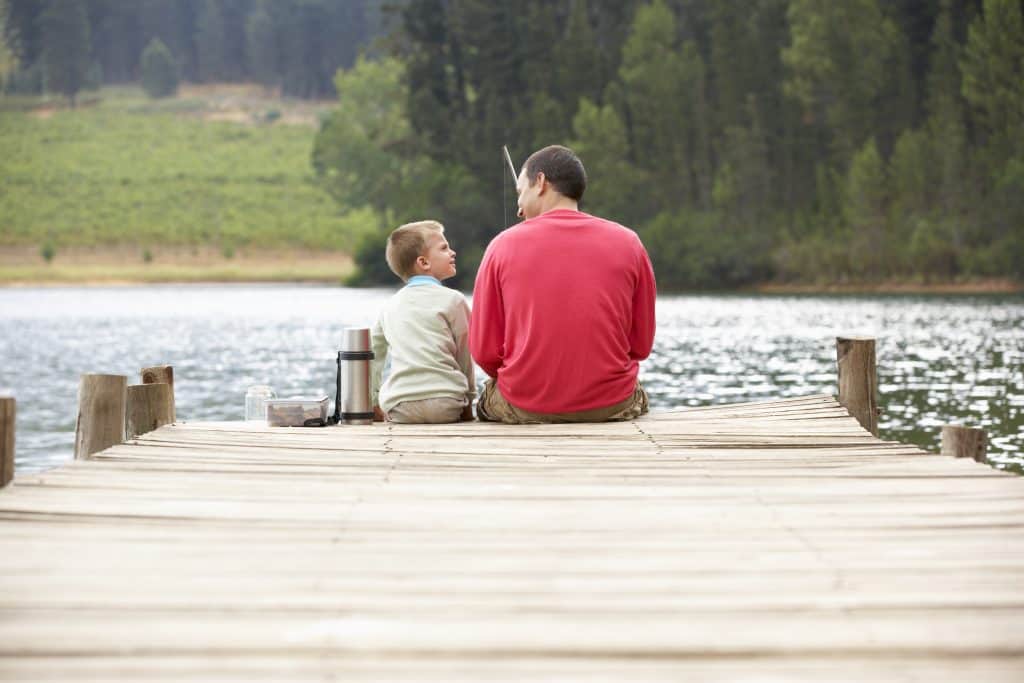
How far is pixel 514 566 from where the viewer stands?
3123 millimetres

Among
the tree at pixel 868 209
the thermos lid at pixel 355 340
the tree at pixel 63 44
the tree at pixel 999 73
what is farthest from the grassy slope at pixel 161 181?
the thermos lid at pixel 355 340

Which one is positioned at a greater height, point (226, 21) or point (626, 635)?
point (226, 21)

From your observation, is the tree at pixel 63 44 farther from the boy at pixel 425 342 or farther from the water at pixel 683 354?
the boy at pixel 425 342

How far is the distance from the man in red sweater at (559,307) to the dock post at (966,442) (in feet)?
5.47

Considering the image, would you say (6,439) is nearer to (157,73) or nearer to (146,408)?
(146,408)

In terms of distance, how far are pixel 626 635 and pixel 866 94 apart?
53.6 m

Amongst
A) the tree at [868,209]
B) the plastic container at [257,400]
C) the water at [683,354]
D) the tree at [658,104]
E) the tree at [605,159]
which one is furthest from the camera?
the tree at [658,104]

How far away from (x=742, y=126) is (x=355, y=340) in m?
51.7

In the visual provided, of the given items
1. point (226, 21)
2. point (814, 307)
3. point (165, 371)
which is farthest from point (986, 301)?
point (226, 21)

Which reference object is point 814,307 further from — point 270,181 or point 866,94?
point 270,181

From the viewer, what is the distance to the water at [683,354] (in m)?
15.9

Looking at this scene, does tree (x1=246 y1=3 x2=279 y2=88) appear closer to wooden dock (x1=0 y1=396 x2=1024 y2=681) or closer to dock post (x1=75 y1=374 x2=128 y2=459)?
dock post (x1=75 y1=374 x2=128 y2=459)

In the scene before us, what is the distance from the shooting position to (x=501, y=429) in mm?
5457

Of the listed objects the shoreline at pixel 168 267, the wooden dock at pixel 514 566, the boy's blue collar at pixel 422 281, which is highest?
the shoreline at pixel 168 267
